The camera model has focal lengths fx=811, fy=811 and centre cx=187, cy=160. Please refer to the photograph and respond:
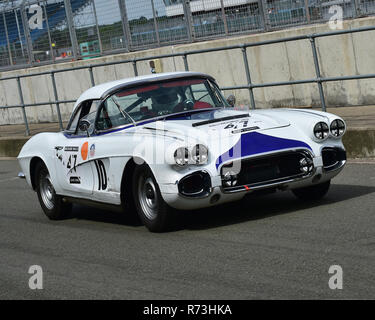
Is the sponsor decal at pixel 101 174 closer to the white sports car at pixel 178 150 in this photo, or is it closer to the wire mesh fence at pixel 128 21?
the white sports car at pixel 178 150

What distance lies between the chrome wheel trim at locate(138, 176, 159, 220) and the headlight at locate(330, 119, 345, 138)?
1.74m

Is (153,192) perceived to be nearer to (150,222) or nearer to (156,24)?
(150,222)

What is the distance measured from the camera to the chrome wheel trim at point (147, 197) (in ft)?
23.3

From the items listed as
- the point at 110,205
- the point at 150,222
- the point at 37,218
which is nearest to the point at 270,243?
the point at 150,222

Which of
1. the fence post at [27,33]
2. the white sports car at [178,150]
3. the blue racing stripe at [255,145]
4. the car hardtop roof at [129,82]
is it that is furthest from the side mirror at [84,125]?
the fence post at [27,33]

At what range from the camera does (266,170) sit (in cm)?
695

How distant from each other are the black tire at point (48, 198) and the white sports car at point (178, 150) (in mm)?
31

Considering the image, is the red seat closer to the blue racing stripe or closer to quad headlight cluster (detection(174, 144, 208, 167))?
the blue racing stripe

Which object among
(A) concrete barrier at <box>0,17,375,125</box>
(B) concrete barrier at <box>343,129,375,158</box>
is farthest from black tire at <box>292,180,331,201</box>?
(A) concrete barrier at <box>0,17,375,125</box>

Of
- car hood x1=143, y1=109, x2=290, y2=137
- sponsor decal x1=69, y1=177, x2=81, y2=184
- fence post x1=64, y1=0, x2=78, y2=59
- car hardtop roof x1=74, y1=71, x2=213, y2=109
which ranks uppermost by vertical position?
fence post x1=64, y1=0, x2=78, y2=59

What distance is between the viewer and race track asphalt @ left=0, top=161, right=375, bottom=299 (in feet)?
16.7

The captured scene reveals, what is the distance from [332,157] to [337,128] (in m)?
0.29

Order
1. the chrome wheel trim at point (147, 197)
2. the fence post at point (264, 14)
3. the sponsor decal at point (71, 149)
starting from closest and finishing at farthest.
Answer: the chrome wheel trim at point (147, 197) → the sponsor decal at point (71, 149) → the fence post at point (264, 14)
